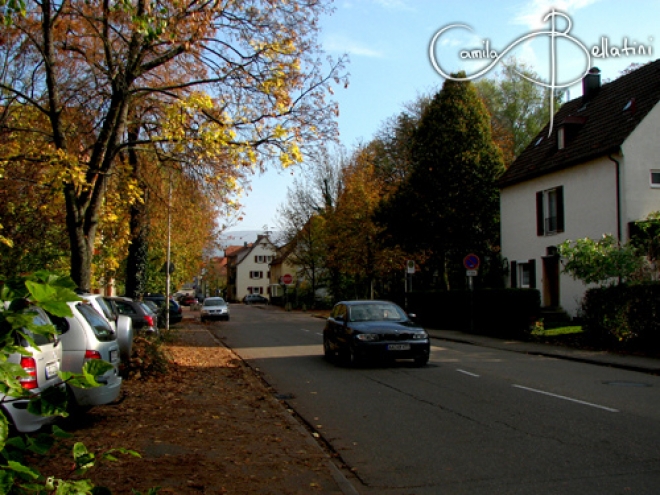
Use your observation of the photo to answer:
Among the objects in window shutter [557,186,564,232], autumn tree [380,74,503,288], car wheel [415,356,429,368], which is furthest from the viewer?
autumn tree [380,74,503,288]

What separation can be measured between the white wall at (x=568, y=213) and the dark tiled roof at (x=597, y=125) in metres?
0.49

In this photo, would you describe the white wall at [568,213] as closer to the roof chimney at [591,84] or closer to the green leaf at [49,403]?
the roof chimney at [591,84]

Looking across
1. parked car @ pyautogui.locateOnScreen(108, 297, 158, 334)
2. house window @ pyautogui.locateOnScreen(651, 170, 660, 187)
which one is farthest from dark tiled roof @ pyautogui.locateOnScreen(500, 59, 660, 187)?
parked car @ pyautogui.locateOnScreen(108, 297, 158, 334)

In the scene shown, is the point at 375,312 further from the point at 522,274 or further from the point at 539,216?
the point at 522,274

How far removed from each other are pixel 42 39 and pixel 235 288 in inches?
4010

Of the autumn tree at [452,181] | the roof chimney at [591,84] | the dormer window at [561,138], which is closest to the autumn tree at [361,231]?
the autumn tree at [452,181]

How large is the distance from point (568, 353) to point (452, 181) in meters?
17.8

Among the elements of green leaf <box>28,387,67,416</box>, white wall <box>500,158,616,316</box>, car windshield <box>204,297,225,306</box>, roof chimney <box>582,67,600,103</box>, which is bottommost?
car windshield <box>204,297,225,306</box>

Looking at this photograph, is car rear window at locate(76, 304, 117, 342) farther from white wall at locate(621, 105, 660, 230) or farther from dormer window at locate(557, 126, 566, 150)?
dormer window at locate(557, 126, 566, 150)

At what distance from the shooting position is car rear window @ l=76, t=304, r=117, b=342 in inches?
348

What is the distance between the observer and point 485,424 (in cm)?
849

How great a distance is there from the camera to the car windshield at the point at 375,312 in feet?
51.3

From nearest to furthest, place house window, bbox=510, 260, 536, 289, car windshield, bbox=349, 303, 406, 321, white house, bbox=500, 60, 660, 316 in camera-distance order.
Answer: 1. car windshield, bbox=349, 303, 406, 321
2. white house, bbox=500, 60, 660, 316
3. house window, bbox=510, 260, 536, 289

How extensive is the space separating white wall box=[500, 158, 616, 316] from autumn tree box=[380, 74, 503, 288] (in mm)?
1933
